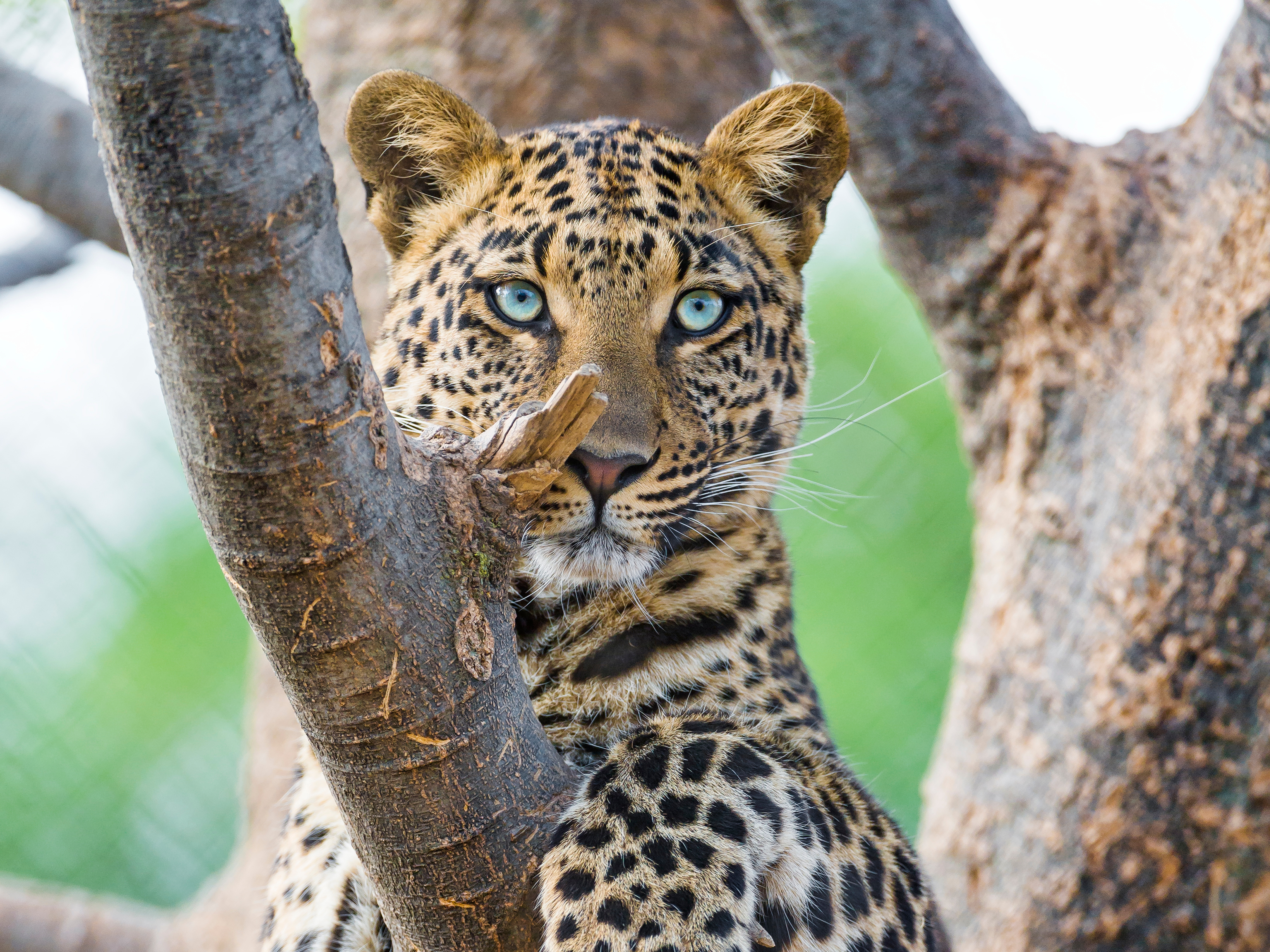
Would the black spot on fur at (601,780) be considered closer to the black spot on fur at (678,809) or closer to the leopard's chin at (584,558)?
the black spot on fur at (678,809)

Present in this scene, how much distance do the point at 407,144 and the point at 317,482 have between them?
196 cm

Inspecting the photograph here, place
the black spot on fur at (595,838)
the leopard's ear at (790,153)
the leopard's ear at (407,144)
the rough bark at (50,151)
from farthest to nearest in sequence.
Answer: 1. the rough bark at (50,151)
2. the leopard's ear at (790,153)
3. the leopard's ear at (407,144)
4. the black spot on fur at (595,838)

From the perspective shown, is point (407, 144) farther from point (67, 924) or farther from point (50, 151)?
point (67, 924)

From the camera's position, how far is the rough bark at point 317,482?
159 cm

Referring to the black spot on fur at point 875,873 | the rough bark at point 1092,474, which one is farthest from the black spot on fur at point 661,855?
the rough bark at point 1092,474

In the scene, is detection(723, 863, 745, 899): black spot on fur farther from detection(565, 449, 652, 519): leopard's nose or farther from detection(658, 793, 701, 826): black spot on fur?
detection(565, 449, 652, 519): leopard's nose

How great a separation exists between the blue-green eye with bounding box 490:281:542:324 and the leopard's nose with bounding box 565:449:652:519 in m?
0.62

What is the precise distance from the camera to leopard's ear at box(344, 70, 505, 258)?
11.2ft

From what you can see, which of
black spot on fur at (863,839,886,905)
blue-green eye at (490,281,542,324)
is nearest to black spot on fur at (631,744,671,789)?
black spot on fur at (863,839,886,905)

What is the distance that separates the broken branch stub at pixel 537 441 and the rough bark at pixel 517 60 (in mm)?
3500

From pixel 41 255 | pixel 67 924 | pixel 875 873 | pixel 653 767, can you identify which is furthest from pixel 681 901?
pixel 41 255

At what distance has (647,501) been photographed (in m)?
2.91

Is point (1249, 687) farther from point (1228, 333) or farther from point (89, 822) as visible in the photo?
point (89, 822)

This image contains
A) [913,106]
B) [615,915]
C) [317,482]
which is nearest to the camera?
[317,482]
